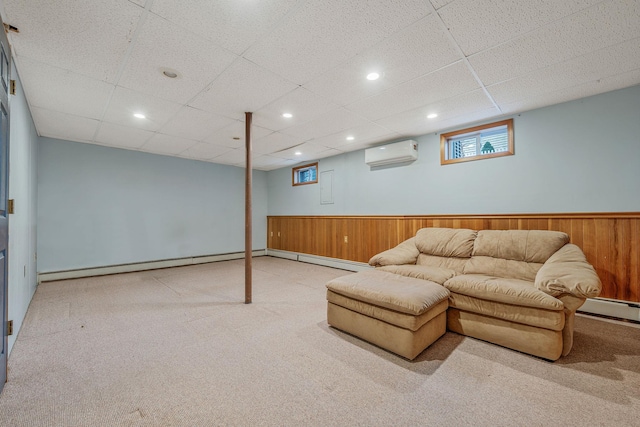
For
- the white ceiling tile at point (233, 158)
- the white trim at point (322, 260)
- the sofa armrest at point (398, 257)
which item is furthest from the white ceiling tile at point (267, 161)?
the sofa armrest at point (398, 257)

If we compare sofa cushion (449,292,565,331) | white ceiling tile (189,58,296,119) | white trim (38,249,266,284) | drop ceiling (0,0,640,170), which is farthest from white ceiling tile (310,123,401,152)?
white trim (38,249,266,284)

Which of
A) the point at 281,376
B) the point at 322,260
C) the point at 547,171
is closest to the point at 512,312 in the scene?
the point at 281,376

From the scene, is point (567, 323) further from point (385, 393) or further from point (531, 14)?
point (531, 14)

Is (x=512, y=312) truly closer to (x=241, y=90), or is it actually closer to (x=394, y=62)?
(x=394, y=62)

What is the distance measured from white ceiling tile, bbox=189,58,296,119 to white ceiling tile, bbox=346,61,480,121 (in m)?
1.00

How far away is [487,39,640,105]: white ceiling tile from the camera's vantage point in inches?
86.8

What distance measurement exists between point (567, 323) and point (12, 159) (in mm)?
4962

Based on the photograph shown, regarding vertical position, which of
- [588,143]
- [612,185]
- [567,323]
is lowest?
[567,323]

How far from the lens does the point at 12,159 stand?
2363 millimetres

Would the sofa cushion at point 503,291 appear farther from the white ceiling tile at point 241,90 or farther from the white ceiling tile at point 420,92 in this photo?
the white ceiling tile at point 241,90

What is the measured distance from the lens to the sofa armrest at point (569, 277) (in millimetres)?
1930

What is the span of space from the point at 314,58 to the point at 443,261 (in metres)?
2.81

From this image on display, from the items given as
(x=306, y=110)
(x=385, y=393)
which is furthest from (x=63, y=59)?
(x=385, y=393)

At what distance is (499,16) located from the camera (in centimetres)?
181
